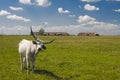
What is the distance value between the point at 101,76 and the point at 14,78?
20.3 ft

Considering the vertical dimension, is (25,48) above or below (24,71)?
above

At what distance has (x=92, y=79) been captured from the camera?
51.8 feet

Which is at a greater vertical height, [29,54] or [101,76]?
[29,54]

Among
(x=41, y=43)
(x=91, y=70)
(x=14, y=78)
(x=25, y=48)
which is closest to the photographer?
(x=14, y=78)

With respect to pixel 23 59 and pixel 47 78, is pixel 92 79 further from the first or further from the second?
pixel 23 59

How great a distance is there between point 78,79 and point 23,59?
200 inches

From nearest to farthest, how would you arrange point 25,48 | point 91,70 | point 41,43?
point 41,43
point 25,48
point 91,70

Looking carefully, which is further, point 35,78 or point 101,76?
point 101,76

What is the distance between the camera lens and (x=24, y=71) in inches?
694

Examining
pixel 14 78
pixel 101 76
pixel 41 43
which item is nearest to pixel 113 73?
pixel 101 76

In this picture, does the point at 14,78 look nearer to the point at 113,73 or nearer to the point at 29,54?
the point at 29,54

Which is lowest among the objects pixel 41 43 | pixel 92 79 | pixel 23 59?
pixel 92 79

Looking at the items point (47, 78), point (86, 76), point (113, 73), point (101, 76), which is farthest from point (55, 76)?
point (113, 73)

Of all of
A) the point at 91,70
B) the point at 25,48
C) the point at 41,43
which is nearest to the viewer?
the point at 41,43
